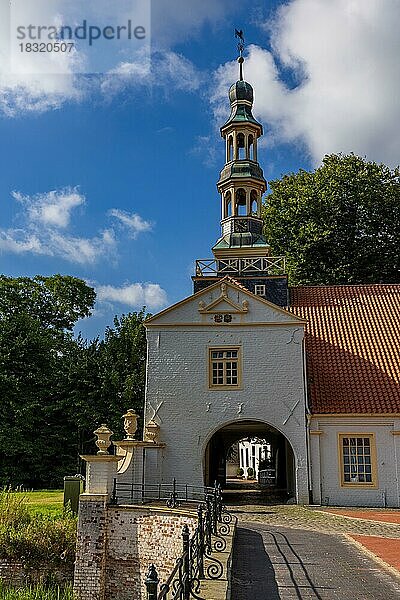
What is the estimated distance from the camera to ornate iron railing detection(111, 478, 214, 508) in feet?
57.6

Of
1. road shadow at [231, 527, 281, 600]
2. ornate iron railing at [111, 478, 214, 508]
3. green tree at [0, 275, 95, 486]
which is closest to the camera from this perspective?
road shadow at [231, 527, 281, 600]

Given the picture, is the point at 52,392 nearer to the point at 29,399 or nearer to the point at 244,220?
the point at 29,399

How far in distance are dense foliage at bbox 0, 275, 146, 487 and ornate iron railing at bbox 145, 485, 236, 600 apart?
15652 mm

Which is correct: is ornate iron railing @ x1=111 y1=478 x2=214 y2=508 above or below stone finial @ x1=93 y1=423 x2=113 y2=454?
below

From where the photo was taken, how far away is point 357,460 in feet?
69.7

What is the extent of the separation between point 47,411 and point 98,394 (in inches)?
90.8

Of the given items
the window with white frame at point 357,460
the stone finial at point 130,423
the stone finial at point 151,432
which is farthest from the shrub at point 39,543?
the window with white frame at point 357,460

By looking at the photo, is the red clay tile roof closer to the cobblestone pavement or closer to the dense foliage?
the cobblestone pavement

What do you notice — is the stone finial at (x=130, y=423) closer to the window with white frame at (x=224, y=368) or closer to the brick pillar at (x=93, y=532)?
the window with white frame at (x=224, y=368)

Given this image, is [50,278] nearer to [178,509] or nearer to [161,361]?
[161,361]

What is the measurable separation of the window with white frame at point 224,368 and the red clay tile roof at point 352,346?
2625 millimetres

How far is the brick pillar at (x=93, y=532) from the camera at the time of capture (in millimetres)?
14742

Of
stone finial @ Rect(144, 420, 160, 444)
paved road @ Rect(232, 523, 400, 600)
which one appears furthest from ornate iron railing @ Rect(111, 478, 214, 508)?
paved road @ Rect(232, 523, 400, 600)

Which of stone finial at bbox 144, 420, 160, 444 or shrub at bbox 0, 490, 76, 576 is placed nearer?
shrub at bbox 0, 490, 76, 576
